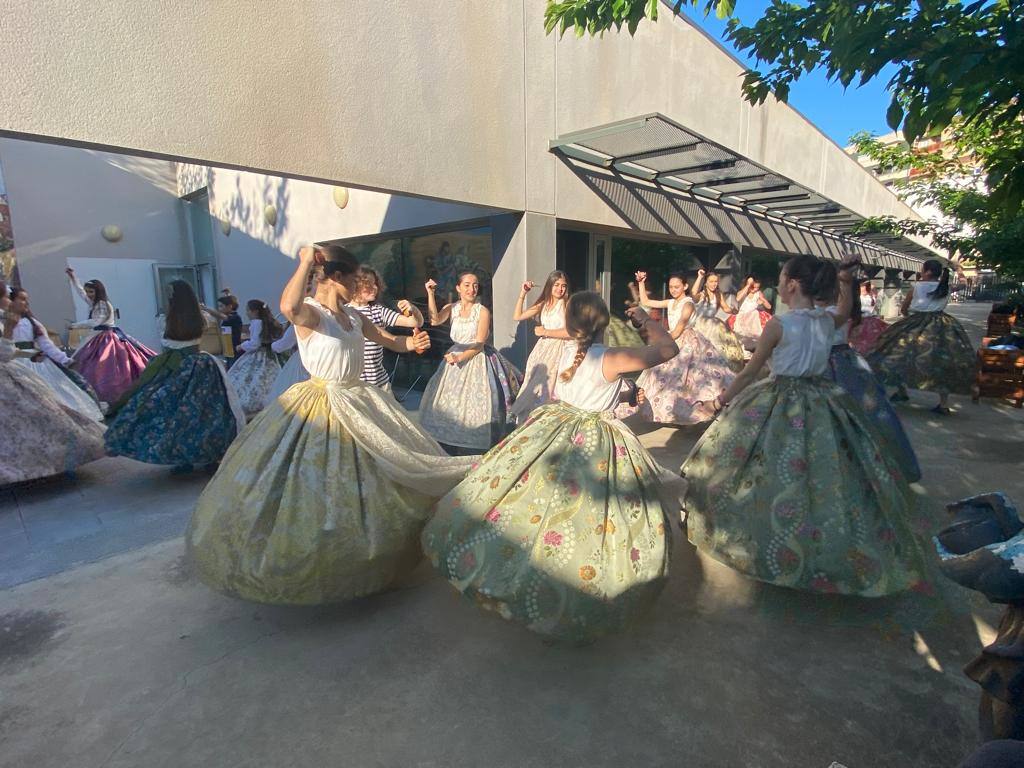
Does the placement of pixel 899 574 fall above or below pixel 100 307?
below

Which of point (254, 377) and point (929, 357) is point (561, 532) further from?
point (929, 357)

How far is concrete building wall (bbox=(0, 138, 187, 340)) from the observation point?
10.6 meters

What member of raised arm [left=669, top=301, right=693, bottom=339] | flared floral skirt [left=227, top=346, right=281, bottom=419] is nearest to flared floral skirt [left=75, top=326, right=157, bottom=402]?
flared floral skirt [left=227, top=346, right=281, bottom=419]

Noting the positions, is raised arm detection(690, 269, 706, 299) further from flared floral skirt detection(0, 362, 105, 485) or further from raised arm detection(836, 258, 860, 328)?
flared floral skirt detection(0, 362, 105, 485)

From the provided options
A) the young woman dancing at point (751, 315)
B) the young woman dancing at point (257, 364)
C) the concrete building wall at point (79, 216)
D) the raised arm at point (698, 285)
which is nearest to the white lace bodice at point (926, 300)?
the young woman dancing at point (751, 315)

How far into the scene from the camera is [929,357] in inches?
256

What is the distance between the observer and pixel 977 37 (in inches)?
93.3

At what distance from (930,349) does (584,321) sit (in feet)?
20.4

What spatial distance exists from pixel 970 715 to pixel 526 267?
552 cm

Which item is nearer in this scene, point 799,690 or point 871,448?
point 799,690

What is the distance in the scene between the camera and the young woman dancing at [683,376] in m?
5.46

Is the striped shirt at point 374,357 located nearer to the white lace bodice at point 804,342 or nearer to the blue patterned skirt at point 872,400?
the white lace bodice at point 804,342

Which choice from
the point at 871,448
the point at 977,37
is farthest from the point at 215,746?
the point at 977,37

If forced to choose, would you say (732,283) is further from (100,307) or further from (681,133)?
(100,307)
